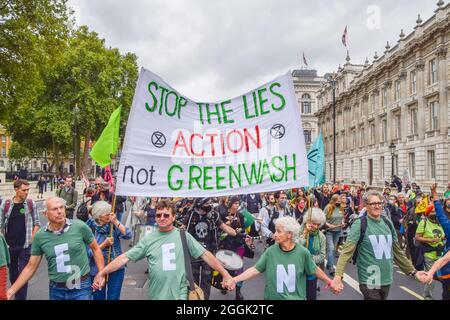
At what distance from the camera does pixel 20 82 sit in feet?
66.2

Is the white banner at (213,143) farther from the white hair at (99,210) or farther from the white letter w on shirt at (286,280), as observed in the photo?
the white letter w on shirt at (286,280)

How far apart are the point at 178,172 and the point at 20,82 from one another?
17.8 meters

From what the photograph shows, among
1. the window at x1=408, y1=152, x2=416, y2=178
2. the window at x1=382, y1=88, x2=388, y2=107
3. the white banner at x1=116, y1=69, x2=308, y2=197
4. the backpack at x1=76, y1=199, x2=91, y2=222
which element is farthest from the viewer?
the window at x1=382, y1=88, x2=388, y2=107

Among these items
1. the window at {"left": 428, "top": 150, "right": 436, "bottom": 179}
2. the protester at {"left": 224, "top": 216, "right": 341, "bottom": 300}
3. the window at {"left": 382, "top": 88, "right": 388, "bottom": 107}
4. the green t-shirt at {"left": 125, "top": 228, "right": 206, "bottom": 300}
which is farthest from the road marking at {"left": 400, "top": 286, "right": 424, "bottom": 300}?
the window at {"left": 382, "top": 88, "right": 388, "bottom": 107}

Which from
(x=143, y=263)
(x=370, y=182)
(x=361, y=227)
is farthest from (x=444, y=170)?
(x=361, y=227)

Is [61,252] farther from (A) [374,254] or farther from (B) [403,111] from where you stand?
(B) [403,111]

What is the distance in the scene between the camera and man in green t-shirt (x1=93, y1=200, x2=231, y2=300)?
3.94m

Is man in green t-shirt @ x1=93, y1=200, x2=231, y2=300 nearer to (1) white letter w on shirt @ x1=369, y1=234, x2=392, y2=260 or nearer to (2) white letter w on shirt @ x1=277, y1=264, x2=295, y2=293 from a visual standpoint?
(2) white letter w on shirt @ x1=277, y1=264, x2=295, y2=293

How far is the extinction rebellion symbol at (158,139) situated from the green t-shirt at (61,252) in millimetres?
1309

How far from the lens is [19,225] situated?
20.7 feet

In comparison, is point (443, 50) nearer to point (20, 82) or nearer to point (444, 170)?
point (444, 170)

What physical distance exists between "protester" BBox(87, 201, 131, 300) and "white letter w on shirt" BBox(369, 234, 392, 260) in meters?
2.90

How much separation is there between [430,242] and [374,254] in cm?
285

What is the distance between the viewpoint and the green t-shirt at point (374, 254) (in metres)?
4.75
